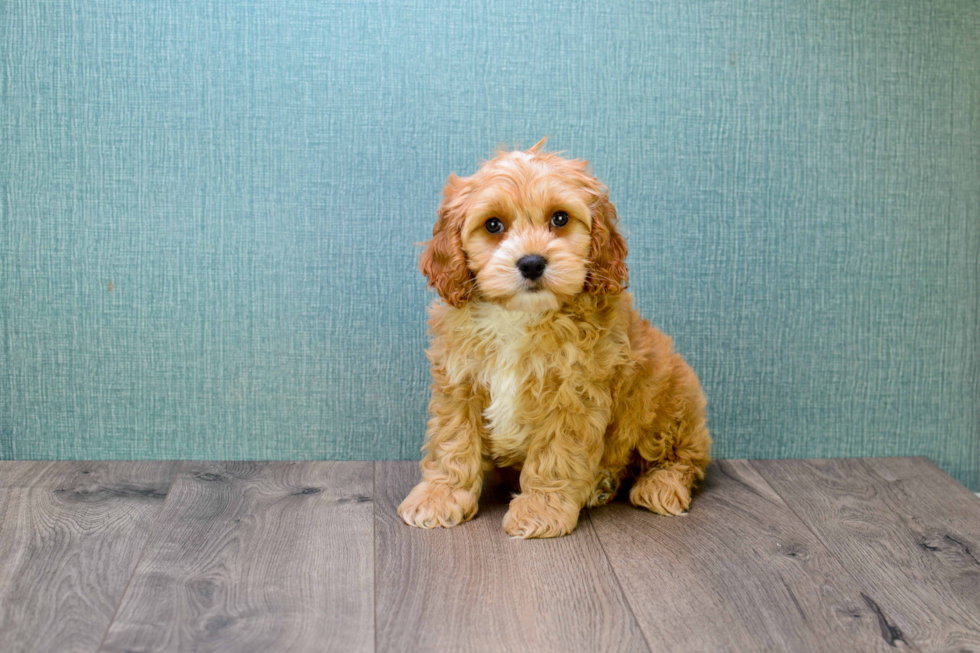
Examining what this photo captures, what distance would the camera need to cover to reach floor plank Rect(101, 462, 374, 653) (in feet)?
5.11

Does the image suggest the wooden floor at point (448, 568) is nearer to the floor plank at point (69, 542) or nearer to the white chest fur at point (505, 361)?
the floor plank at point (69, 542)

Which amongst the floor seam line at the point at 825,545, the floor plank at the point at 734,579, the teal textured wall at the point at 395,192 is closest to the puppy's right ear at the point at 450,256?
the teal textured wall at the point at 395,192

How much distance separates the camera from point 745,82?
2422mm

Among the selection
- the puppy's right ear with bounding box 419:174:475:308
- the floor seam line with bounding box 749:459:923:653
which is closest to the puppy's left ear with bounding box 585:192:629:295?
the puppy's right ear with bounding box 419:174:475:308

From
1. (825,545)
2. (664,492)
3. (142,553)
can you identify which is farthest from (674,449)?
(142,553)

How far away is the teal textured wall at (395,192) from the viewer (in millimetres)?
2322

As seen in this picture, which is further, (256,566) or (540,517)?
(540,517)

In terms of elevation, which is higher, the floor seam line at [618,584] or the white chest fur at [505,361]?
the white chest fur at [505,361]

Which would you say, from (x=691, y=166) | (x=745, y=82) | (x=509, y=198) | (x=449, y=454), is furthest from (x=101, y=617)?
(x=745, y=82)

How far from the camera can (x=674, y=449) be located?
224cm

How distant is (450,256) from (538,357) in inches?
11.9

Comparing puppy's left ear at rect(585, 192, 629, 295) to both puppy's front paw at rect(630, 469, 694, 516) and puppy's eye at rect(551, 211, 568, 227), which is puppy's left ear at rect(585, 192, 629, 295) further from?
puppy's front paw at rect(630, 469, 694, 516)

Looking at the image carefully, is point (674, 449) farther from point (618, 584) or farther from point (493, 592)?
point (493, 592)

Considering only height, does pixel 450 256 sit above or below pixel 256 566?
above
